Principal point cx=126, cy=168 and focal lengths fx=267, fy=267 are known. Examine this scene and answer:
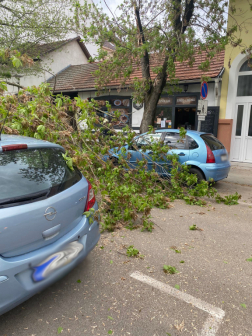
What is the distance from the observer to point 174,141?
281 inches

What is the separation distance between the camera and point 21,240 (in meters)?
2.18

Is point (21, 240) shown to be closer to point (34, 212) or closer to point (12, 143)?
point (34, 212)

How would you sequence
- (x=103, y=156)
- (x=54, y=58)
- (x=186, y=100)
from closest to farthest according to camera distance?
(x=103, y=156) → (x=186, y=100) → (x=54, y=58)

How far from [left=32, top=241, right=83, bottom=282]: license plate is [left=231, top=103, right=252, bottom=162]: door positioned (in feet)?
33.0

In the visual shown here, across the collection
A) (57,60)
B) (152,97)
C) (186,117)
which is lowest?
(186,117)

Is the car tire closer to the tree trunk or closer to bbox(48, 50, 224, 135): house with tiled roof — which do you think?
the tree trunk

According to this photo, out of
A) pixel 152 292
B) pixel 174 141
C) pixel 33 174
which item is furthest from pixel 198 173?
pixel 33 174

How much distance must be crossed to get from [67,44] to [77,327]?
2035 centimetres

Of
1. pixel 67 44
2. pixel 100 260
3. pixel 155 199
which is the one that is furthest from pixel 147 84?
pixel 67 44

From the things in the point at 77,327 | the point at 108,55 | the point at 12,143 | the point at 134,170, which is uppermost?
the point at 108,55

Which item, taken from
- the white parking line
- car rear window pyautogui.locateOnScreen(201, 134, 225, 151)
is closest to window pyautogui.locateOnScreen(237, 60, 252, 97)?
car rear window pyautogui.locateOnScreen(201, 134, 225, 151)

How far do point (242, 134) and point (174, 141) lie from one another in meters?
5.35

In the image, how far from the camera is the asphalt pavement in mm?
2406

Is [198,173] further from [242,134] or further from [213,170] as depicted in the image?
[242,134]
